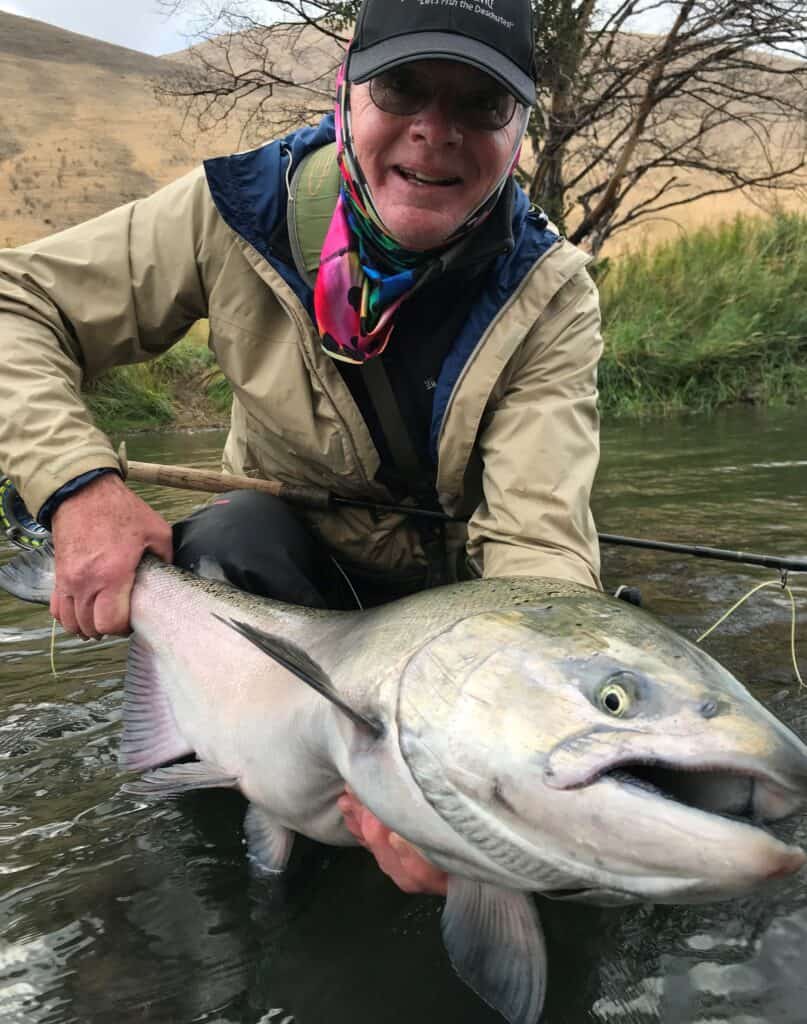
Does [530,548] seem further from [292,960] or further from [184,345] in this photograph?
[184,345]

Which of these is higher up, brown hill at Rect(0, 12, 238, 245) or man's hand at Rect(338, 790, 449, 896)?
brown hill at Rect(0, 12, 238, 245)

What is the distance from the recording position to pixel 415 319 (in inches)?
98.4

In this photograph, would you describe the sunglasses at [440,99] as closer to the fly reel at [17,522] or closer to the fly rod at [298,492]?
the fly rod at [298,492]

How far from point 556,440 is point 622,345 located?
28.4ft

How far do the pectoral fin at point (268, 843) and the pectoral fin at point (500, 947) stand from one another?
52 centimetres

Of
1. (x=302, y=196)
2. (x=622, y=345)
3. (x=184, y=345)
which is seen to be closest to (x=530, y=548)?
(x=302, y=196)

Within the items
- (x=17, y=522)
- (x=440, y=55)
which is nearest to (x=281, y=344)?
(x=440, y=55)

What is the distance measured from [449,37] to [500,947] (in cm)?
185

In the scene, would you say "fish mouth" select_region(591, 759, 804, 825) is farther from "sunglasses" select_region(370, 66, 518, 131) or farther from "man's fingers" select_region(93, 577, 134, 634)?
"sunglasses" select_region(370, 66, 518, 131)

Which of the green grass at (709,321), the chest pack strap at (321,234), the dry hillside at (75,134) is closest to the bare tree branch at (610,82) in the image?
the green grass at (709,321)

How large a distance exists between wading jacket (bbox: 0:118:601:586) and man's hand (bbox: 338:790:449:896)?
806 millimetres

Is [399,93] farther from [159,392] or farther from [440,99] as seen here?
[159,392]

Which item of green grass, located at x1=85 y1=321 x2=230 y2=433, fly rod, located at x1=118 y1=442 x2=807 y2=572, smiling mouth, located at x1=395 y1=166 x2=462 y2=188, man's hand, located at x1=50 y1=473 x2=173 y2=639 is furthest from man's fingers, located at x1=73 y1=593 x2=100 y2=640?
green grass, located at x1=85 y1=321 x2=230 y2=433

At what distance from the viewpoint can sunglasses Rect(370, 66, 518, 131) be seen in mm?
2074
